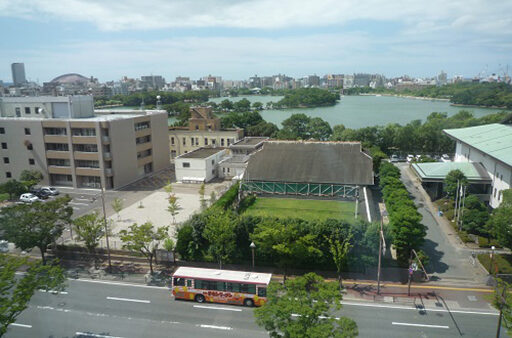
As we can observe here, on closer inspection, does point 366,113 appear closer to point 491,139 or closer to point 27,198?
point 491,139

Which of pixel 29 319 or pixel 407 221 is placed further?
pixel 407 221

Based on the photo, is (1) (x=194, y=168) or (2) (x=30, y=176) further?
(1) (x=194, y=168)

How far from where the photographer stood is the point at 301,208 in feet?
84.0

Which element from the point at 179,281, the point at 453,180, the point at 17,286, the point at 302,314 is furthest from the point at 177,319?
the point at 453,180

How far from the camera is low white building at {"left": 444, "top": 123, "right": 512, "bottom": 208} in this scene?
77.4 feet

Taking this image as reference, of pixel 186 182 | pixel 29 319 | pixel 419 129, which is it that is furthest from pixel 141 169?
pixel 419 129

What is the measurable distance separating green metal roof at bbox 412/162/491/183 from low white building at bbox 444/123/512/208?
1.48 feet

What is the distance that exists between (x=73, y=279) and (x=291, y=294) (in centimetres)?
1180

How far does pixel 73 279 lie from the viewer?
17.4m

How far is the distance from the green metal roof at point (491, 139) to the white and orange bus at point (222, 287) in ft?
56.5

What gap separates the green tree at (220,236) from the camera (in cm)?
1695

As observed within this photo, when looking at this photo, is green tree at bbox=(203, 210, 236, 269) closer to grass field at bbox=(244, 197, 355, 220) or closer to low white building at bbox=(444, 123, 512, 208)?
grass field at bbox=(244, 197, 355, 220)

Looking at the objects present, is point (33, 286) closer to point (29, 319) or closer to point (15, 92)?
point (29, 319)

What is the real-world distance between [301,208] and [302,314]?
16.0 m
